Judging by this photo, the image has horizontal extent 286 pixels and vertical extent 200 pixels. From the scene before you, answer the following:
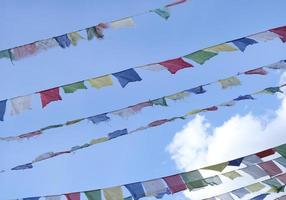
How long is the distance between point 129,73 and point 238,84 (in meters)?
2.27

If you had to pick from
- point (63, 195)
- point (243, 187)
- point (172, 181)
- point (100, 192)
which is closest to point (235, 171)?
point (243, 187)

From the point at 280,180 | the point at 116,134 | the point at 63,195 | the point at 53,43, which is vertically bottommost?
the point at 280,180

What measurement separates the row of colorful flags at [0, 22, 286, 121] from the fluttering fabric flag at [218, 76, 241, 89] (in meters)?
0.92

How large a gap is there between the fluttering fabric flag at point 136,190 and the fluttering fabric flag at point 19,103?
8.45 ft

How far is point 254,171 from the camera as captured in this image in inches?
381

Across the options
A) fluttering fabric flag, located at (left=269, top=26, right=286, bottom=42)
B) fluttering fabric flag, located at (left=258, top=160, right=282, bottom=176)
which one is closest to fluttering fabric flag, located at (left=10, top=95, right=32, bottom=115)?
fluttering fabric flag, located at (left=269, top=26, right=286, bottom=42)

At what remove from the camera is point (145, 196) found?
30.3 ft

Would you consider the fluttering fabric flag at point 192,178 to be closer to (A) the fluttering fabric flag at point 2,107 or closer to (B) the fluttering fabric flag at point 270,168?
(B) the fluttering fabric flag at point 270,168

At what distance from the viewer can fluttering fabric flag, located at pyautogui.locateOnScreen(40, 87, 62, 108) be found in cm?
793

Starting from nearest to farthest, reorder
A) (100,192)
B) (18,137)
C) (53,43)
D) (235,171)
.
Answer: (53,43), (18,137), (100,192), (235,171)

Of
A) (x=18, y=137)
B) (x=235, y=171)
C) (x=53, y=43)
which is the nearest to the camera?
(x=53, y=43)

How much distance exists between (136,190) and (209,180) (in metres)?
1.75

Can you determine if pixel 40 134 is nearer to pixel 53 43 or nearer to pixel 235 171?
pixel 53 43

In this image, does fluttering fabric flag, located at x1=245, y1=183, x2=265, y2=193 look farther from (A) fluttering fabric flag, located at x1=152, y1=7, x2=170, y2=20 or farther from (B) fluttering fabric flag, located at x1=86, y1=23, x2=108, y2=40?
(B) fluttering fabric flag, located at x1=86, y1=23, x2=108, y2=40
